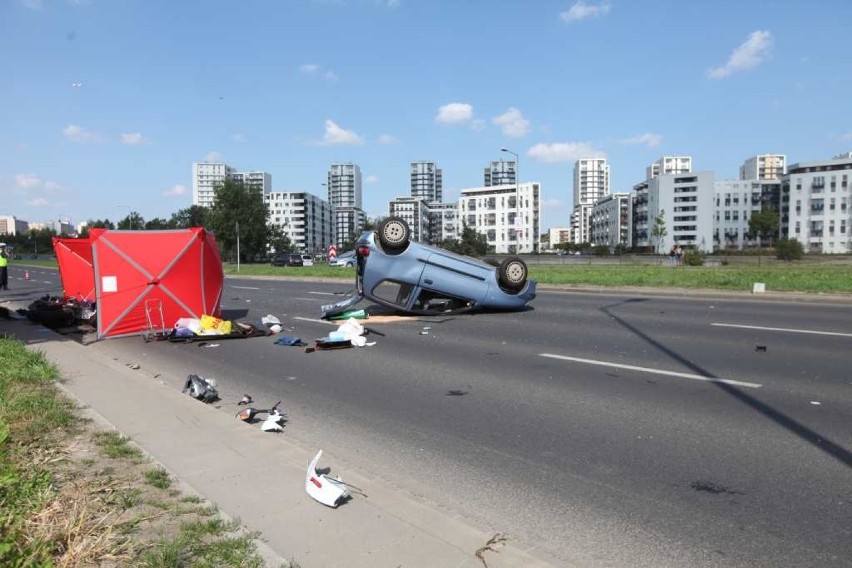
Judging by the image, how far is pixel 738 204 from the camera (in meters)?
151

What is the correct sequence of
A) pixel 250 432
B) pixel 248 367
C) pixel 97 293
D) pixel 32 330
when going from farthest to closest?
1. pixel 32 330
2. pixel 97 293
3. pixel 248 367
4. pixel 250 432

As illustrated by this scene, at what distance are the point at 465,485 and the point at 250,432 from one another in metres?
2.06

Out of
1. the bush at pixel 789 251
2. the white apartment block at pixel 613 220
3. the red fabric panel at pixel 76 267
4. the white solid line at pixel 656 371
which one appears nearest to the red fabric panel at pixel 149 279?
the red fabric panel at pixel 76 267

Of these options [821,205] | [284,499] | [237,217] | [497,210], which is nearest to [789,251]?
[237,217]

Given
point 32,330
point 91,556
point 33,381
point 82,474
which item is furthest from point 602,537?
point 32,330

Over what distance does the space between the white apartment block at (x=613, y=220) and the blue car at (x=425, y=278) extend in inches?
5839

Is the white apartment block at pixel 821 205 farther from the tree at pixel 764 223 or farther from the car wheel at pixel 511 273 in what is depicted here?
the car wheel at pixel 511 273

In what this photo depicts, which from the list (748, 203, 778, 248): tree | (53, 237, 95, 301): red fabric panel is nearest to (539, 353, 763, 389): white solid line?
(53, 237, 95, 301): red fabric panel

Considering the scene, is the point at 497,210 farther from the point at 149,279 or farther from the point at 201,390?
the point at 201,390

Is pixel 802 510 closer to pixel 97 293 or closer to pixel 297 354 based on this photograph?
pixel 297 354

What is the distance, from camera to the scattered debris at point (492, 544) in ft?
11.0

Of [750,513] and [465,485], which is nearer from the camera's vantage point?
[750,513]

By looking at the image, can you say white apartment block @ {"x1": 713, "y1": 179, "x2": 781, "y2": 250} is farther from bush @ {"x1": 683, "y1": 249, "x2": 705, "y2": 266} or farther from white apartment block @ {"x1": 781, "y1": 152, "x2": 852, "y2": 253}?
bush @ {"x1": 683, "y1": 249, "x2": 705, "y2": 266}

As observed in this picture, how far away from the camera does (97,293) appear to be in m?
11.8
